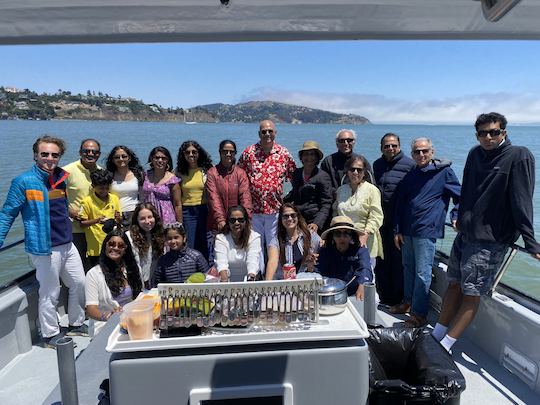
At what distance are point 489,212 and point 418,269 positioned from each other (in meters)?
0.81

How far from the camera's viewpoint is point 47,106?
34156mm

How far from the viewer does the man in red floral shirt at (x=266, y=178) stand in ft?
11.2

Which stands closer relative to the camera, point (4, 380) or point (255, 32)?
point (255, 32)

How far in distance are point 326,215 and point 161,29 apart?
2030 millimetres

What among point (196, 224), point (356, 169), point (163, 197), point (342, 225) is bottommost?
point (196, 224)

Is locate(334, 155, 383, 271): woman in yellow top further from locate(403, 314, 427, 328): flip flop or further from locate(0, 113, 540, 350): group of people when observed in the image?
locate(403, 314, 427, 328): flip flop

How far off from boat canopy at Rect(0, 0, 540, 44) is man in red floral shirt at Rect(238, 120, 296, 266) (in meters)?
1.72

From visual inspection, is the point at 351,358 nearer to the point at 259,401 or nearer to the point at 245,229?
the point at 259,401

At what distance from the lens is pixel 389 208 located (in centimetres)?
340

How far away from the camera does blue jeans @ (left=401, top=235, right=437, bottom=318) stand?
3.05 m

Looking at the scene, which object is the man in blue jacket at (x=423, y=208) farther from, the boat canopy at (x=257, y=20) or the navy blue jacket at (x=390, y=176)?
the boat canopy at (x=257, y=20)

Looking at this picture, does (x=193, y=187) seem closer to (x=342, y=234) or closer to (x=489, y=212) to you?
(x=342, y=234)

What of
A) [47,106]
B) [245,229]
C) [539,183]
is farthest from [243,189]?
[47,106]

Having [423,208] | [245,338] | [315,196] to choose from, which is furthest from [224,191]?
[245,338]
